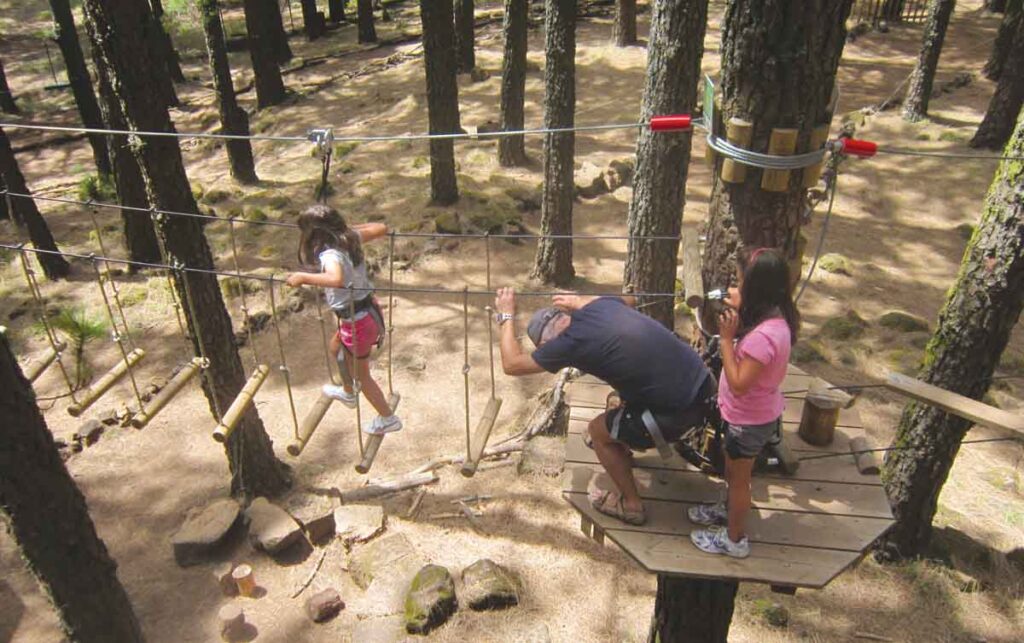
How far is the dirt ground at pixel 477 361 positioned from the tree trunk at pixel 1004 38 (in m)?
0.31

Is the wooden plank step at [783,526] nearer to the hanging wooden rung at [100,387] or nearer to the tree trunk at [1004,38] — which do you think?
the hanging wooden rung at [100,387]

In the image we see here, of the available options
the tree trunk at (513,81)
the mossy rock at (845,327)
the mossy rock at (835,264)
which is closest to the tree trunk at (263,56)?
the tree trunk at (513,81)

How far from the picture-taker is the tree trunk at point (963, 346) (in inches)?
173

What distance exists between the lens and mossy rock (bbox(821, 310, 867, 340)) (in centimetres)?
769

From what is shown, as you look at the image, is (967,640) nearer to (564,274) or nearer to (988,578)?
(988,578)

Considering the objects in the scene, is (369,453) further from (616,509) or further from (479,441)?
(616,509)

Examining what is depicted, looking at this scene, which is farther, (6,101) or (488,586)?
(6,101)

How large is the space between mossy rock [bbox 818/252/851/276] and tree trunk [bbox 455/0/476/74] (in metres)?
8.12

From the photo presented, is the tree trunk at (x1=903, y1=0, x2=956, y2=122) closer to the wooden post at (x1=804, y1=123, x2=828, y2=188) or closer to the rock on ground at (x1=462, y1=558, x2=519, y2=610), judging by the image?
the wooden post at (x1=804, y1=123, x2=828, y2=188)

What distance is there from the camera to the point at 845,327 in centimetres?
775

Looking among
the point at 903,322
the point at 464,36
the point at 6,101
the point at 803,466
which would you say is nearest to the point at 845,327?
the point at 903,322

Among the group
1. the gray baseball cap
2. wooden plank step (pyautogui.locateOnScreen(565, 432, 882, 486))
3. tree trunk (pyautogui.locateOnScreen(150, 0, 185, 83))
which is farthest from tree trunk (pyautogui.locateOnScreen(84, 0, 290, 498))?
tree trunk (pyautogui.locateOnScreen(150, 0, 185, 83))

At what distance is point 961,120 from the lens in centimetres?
1167

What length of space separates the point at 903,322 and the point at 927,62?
5826 mm
